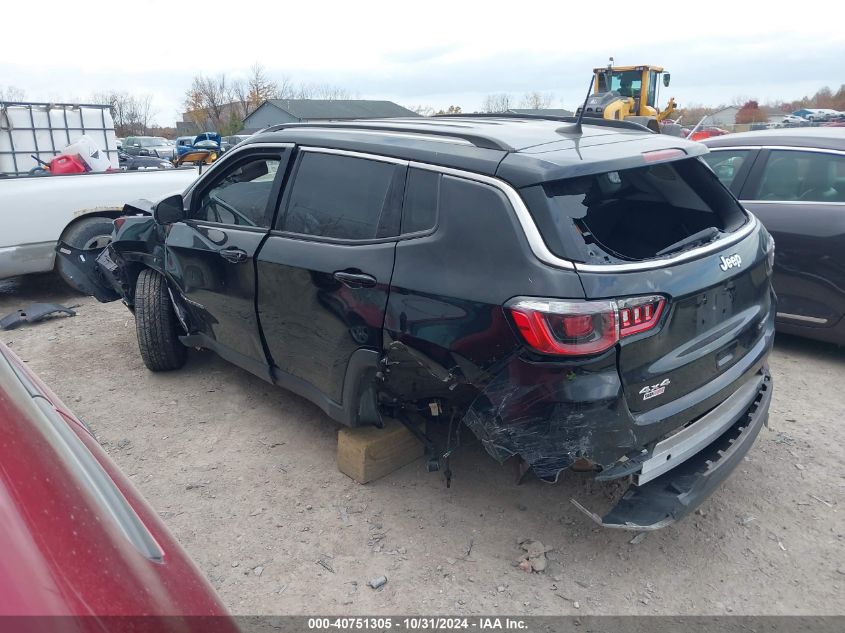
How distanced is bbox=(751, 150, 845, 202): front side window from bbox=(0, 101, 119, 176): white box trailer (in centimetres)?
881

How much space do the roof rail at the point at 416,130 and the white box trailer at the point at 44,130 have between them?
268 inches

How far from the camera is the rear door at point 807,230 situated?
4.52m

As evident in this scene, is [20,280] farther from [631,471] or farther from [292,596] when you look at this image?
[631,471]

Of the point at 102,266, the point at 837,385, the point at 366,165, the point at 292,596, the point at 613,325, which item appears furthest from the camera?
the point at 102,266

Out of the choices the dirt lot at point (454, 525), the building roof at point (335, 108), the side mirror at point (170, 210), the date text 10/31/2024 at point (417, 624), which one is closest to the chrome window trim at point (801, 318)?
the dirt lot at point (454, 525)

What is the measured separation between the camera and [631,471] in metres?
2.53

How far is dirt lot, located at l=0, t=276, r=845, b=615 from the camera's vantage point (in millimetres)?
2670

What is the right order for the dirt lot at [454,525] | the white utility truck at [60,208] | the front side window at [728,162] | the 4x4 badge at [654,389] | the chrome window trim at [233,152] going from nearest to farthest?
the 4x4 badge at [654,389], the dirt lot at [454,525], the chrome window trim at [233,152], the front side window at [728,162], the white utility truck at [60,208]

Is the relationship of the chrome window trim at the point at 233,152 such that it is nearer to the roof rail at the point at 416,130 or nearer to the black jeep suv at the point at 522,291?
the black jeep suv at the point at 522,291

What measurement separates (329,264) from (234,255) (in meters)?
0.83

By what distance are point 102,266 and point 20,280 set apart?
12.0ft

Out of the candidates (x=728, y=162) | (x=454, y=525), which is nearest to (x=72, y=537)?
(x=454, y=525)

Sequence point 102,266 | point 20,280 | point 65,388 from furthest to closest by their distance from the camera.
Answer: point 20,280 → point 102,266 → point 65,388

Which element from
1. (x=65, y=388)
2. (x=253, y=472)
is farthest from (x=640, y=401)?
(x=65, y=388)
